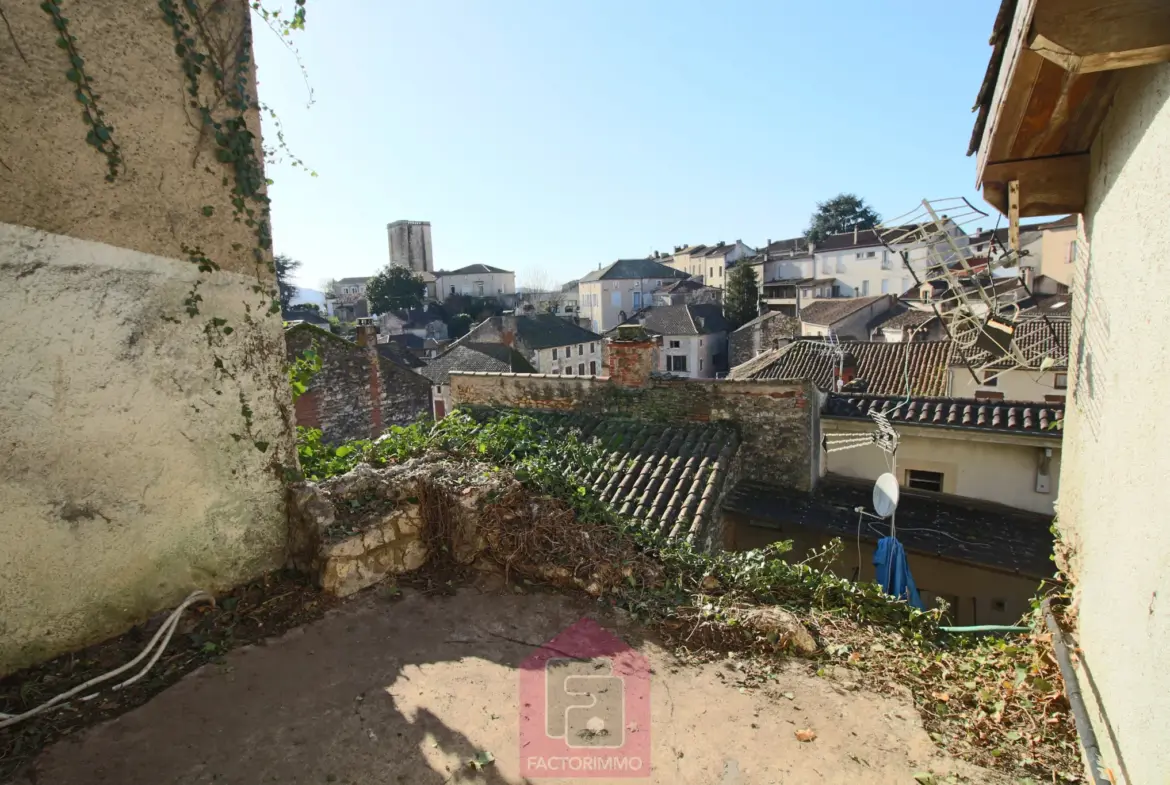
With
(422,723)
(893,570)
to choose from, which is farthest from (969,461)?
(422,723)

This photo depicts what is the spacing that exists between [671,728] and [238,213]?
404cm

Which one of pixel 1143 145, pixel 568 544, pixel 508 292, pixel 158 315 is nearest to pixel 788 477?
pixel 568 544

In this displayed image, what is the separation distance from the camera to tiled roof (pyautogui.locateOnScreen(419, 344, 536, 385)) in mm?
32438

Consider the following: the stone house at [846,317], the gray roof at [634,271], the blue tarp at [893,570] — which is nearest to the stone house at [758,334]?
the stone house at [846,317]

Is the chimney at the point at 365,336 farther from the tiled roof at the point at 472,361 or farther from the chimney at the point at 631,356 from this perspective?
the tiled roof at the point at 472,361

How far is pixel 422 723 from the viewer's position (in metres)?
3.18

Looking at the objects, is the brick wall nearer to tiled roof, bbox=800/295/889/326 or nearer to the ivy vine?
the ivy vine

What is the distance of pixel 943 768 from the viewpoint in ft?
10.00

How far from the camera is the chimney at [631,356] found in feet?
32.5

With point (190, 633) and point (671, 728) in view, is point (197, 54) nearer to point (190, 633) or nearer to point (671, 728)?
point (190, 633)

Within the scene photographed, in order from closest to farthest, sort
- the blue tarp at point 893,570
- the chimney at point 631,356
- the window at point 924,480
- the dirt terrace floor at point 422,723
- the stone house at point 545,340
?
the dirt terrace floor at point 422,723 → the blue tarp at point 893,570 → the chimney at point 631,356 → the window at point 924,480 → the stone house at point 545,340

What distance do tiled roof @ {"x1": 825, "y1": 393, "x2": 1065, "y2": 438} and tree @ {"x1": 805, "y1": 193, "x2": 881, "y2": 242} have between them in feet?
165

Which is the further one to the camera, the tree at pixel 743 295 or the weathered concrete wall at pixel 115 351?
the tree at pixel 743 295

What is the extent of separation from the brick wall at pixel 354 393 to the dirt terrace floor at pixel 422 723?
12884 millimetres
